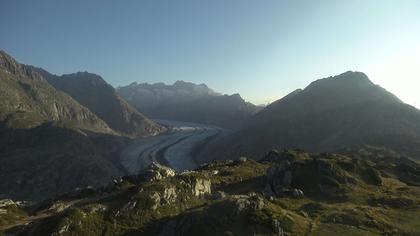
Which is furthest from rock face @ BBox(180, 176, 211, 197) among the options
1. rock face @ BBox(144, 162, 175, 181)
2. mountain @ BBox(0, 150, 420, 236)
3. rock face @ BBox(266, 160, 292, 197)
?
rock face @ BBox(144, 162, 175, 181)

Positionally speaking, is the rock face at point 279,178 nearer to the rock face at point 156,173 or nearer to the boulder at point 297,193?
the boulder at point 297,193

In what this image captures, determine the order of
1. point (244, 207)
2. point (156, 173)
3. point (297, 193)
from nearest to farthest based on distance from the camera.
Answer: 1. point (244, 207)
2. point (297, 193)
3. point (156, 173)

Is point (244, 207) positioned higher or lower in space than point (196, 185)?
lower

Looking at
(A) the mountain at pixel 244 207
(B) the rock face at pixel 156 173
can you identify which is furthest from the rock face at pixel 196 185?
(B) the rock face at pixel 156 173

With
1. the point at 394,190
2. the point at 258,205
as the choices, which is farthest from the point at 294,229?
the point at 394,190

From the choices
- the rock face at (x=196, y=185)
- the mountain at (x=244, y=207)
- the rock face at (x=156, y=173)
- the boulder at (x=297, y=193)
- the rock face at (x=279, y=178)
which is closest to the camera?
the mountain at (x=244, y=207)

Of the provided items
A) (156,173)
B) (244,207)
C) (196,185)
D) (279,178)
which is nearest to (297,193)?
(279,178)

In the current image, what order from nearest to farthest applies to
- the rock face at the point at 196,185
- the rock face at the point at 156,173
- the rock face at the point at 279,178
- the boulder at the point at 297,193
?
the rock face at the point at 196,185 → the boulder at the point at 297,193 → the rock face at the point at 279,178 → the rock face at the point at 156,173

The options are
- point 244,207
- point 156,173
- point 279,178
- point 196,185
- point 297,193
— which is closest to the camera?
point 244,207

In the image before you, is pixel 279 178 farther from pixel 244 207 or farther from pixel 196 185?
pixel 244 207

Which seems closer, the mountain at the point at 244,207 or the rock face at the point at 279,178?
the mountain at the point at 244,207
